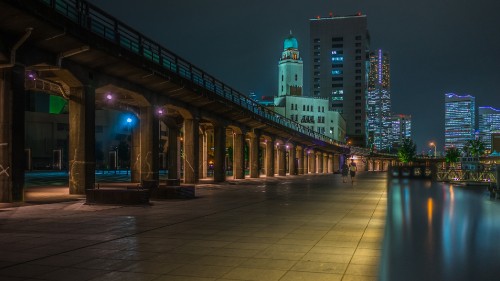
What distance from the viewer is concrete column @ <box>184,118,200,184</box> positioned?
140ft

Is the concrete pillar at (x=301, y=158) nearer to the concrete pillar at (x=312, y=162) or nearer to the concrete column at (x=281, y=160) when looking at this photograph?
the concrete pillar at (x=312, y=162)

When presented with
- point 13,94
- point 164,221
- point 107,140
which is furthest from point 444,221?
point 107,140

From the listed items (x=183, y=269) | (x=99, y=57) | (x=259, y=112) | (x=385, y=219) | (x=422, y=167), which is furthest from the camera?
(x=422, y=167)

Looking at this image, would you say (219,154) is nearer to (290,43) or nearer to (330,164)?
(330,164)

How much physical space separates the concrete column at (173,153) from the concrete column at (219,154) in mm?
3982

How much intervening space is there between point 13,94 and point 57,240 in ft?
35.6

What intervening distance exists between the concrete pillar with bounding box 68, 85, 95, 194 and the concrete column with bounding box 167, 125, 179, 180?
1802 cm

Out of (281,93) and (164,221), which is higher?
(281,93)

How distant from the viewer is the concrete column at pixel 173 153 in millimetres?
44406

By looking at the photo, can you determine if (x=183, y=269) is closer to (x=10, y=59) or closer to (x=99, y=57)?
(x=10, y=59)

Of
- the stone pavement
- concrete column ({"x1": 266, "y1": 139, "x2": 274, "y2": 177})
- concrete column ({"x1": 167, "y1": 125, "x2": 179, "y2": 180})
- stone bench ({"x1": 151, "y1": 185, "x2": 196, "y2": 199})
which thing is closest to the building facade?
concrete column ({"x1": 266, "y1": 139, "x2": 274, "y2": 177})

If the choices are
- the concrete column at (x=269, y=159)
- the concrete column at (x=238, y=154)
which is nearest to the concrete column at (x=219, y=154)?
the concrete column at (x=238, y=154)

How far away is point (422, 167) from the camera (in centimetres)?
8175

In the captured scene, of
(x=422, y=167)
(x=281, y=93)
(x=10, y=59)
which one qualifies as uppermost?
(x=281, y=93)
